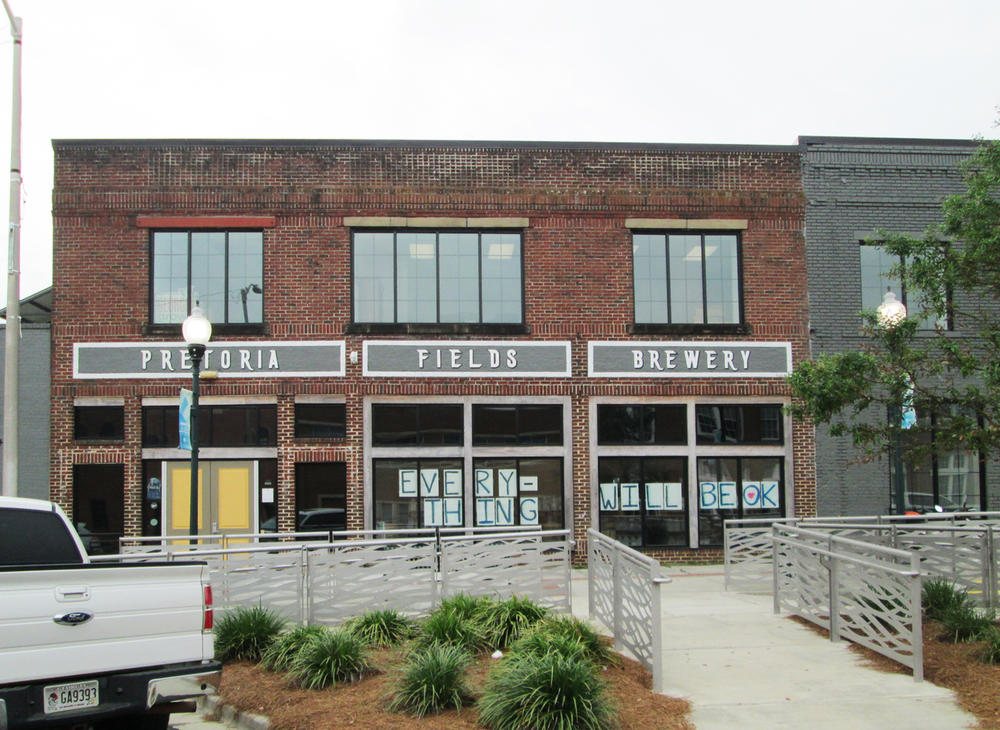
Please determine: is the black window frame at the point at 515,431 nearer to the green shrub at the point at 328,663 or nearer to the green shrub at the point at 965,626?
the green shrub at the point at 965,626

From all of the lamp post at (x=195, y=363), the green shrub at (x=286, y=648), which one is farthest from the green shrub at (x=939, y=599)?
the lamp post at (x=195, y=363)

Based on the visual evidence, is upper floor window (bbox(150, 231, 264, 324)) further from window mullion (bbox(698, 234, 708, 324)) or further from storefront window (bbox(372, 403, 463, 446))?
window mullion (bbox(698, 234, 708, 324))

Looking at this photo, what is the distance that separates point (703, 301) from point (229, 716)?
1416 cm

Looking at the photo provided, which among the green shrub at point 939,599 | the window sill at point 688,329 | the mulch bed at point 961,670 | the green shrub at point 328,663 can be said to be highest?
the window sill at point 688,329

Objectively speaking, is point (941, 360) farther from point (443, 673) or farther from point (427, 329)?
point (427, 329)

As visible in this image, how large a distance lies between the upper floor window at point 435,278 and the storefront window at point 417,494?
2.90 metres

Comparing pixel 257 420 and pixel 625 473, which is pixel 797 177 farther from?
pixel 257 420

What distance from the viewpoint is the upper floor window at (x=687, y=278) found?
20.9 metres

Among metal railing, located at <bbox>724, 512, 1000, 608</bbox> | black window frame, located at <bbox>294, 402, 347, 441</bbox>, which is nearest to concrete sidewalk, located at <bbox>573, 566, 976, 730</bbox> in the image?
metal railing, located at <bbox>724, 512, 1000, 608</bbox>

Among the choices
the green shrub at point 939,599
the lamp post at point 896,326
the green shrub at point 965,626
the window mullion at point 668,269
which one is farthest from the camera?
the window mullion at point 668,269

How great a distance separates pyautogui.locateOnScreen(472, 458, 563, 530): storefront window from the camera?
20.2m

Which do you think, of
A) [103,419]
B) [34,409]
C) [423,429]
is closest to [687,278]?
[423,429]

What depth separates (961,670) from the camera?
947 cm

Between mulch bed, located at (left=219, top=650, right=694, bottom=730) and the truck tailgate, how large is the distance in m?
1.25
